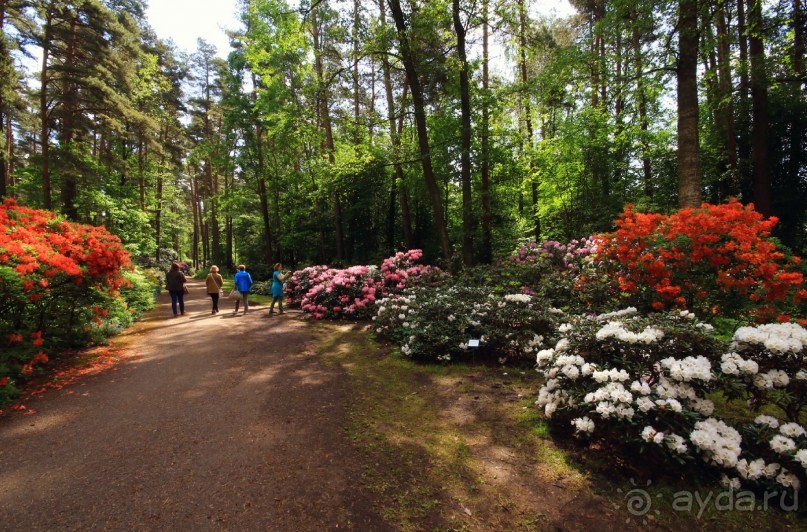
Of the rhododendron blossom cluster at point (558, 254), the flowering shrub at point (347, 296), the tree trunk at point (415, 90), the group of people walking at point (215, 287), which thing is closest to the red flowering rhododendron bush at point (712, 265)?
the rhododendron blossom cluster at point (558, 254)

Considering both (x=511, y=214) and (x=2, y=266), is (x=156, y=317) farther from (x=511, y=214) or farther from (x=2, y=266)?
(x=511, y=214)

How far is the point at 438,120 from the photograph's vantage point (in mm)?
14148

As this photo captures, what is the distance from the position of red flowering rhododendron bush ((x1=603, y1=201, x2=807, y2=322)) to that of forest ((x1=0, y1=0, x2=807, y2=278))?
6.58ft

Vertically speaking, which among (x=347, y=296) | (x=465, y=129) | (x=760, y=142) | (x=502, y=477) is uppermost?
(x=465, y=129)

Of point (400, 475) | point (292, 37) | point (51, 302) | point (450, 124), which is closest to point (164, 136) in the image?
point (292, 37)

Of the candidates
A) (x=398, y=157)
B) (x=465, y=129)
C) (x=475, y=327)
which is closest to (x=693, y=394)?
(x=475, y=327)

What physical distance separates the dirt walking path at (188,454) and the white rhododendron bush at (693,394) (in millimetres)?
2028

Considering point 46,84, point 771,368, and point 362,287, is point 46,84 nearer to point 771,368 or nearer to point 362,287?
point 362,287

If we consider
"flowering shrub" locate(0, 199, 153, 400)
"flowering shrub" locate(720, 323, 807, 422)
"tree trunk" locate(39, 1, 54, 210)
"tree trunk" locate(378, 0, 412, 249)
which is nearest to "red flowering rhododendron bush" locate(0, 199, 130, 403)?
"flowering shrub" locate(0, 199, 153, 400)

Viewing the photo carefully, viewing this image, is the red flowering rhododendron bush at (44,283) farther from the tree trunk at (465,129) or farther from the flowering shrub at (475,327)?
the tree trunk at (465,129)

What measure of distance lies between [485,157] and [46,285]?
11.6m

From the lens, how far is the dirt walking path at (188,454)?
101 inches

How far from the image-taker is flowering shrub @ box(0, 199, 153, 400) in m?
4.94

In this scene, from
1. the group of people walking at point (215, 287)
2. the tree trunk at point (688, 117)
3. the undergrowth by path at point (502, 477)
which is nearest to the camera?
the undergrowth by path at point (502, 477)
